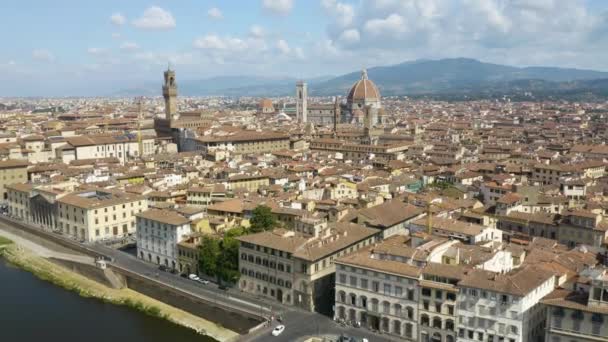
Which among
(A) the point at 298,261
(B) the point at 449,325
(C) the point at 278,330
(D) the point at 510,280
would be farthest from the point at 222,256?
(D) the point at 510,280

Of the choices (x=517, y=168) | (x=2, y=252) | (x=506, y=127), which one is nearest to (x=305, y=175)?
(x=517, y=168)

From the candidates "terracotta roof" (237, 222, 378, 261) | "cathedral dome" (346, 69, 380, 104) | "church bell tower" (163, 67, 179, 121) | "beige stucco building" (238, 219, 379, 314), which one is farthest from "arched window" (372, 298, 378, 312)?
"cathedral dome" (346, 69, 380, 104)

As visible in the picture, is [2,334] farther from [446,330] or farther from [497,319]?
[497,319]

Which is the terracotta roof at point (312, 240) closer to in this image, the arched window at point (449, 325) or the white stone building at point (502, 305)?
the arched window at point (449, 325)

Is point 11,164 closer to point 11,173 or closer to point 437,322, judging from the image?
point 11,173

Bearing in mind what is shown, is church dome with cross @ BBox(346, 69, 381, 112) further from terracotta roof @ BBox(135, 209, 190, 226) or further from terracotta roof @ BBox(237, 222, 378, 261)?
terracotta roof @ BBox(237, 222, 378, 261)

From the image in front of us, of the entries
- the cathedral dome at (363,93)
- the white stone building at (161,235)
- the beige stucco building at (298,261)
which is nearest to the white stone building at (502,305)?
the beige stucco building at (298,261)
